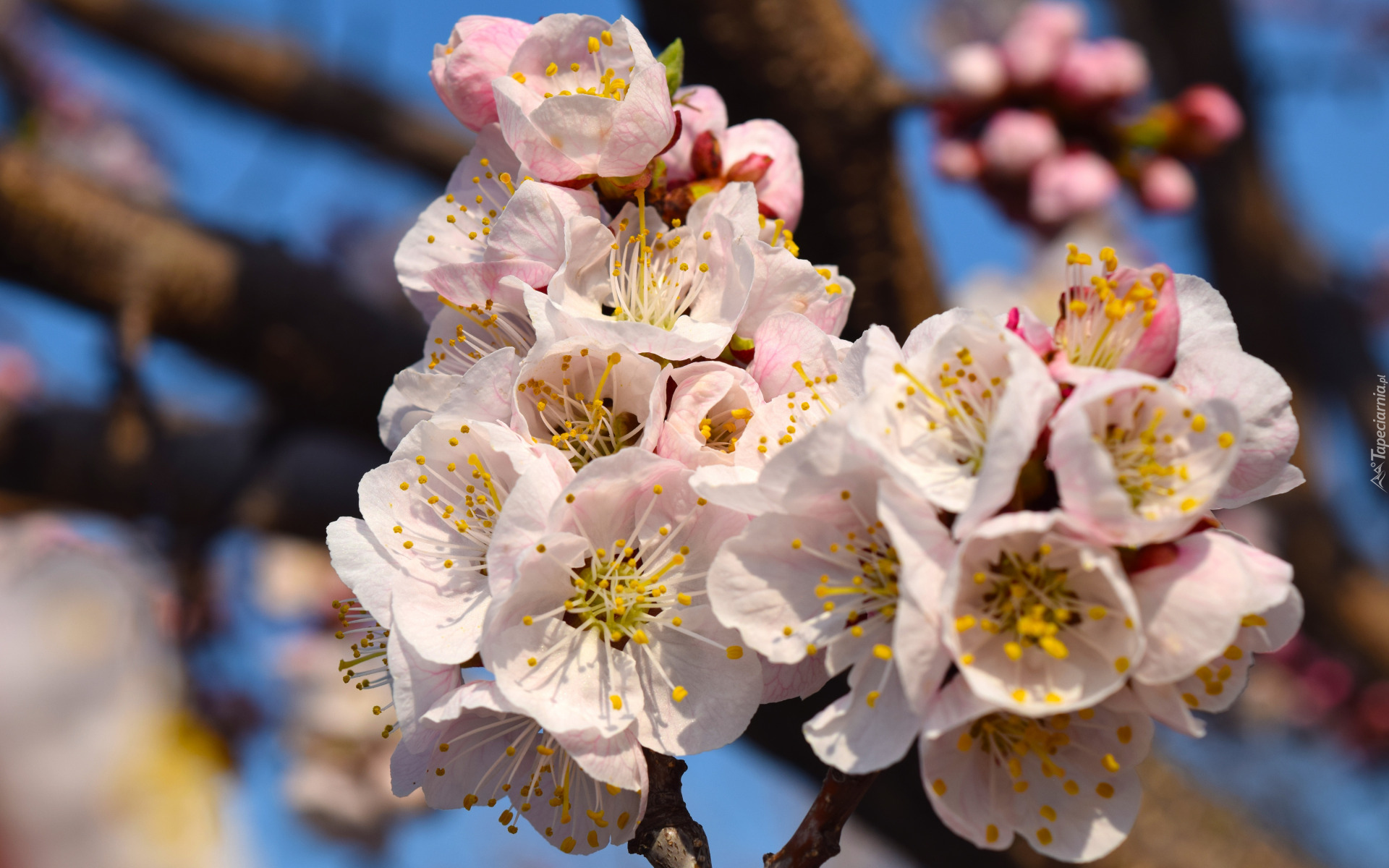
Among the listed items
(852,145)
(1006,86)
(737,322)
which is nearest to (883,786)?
(852,145)

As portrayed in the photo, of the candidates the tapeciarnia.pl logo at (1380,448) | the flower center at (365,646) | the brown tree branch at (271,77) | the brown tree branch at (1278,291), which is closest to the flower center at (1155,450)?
the flower center at (365,646)

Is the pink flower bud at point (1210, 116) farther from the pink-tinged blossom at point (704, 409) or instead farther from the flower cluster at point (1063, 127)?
the pink-tinged blossom at point (704, 409)

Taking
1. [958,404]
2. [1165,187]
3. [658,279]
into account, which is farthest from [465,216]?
[1165,187]

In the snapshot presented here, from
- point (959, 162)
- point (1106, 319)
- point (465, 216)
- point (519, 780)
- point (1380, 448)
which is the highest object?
point (1106, 319)

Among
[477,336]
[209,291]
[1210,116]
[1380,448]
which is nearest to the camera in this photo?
[477,336]

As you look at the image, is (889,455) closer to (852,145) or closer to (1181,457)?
(1181,457)

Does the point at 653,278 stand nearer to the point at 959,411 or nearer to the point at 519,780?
the point at 959,411
